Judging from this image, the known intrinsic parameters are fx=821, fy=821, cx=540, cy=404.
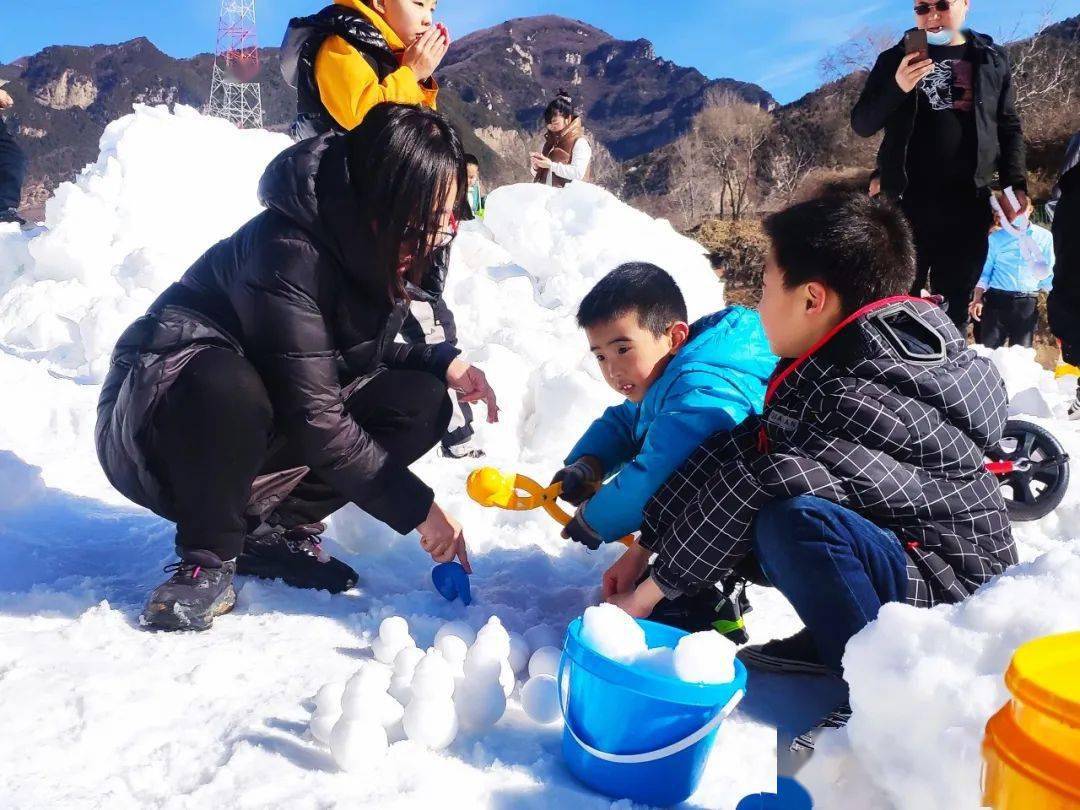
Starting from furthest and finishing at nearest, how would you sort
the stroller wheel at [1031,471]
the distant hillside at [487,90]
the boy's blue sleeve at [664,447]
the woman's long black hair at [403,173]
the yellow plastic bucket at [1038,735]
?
the distant hillside at [487,90] < the stroller wheel at [1031,471] < the boy's blue sleeve at [664,447] < the woman's long black hair at [403,173] < the yellow plastic bucket at [1038,735]

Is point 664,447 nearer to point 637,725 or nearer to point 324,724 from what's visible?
point 637,725

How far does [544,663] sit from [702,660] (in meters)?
0.51

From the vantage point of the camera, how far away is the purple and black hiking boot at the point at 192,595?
5.46 feet

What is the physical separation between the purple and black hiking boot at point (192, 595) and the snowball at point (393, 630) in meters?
0.38

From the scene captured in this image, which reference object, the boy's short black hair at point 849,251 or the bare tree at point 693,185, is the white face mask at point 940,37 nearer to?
the boy's short black hair at point 849,251

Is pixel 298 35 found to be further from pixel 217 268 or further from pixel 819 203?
pixel 819 203

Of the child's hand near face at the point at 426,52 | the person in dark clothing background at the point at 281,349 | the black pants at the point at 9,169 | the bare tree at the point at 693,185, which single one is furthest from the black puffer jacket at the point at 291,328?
the bare tree at the point at 693,185

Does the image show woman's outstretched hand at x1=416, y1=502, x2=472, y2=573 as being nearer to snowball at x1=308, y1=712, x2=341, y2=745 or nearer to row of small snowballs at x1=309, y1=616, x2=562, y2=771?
row of small snowballs at x1=309, y1=616, x2=562, y2=771

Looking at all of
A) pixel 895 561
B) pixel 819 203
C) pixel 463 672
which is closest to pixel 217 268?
pixel 463 672

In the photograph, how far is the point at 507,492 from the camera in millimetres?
1988

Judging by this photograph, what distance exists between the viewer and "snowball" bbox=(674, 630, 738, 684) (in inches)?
Result: 43.3

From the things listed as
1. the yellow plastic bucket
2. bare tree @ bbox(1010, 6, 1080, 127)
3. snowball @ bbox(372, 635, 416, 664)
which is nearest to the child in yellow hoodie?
snowball @ bbox(372, 635, 416, 664)

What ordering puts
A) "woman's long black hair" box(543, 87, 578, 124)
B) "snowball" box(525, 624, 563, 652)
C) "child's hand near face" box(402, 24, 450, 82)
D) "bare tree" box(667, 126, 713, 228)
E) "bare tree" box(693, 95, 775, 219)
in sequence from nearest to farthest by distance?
"snowball" box(525, 624, 563, 652), "child's hand near face" box(402, 24, 450, 82), "woman's long black hair" box(543, 87, 578, 124), "bare tree" box(693, 95, 775, 219), "bare tree" box(667, 126, 713, 228)

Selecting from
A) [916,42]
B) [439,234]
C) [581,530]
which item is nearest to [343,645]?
[581,530]
